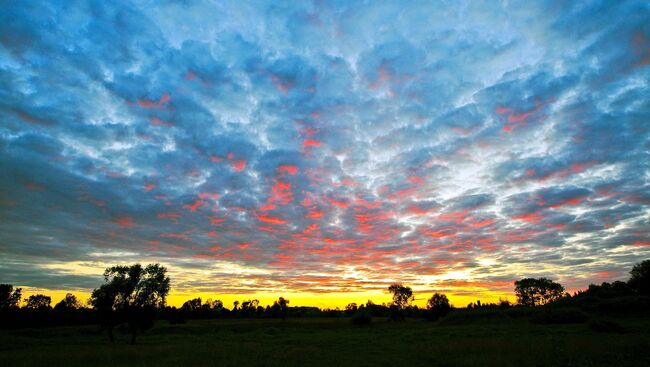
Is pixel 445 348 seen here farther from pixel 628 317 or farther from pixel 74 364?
pixel 628 317

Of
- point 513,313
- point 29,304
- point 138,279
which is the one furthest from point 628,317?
point 29,304

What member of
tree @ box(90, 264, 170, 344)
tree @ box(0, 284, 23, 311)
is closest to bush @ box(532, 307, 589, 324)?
tree @ box(90, 264, 170, 344)

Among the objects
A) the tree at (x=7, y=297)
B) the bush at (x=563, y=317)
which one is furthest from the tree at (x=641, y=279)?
the tree at (x=7, y=297)

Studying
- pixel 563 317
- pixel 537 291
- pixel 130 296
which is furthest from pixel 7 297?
pixel 537 291

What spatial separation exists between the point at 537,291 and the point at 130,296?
683 ft

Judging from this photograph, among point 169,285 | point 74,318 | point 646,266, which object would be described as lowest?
point 74,318

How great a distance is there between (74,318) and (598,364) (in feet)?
479

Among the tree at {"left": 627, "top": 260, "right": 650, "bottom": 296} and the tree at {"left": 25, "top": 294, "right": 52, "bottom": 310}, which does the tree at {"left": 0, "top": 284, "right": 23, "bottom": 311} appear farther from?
the tree at {"left": 627, "top": 260, "right": 650, "bottom": 296}

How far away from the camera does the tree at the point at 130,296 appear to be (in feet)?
203

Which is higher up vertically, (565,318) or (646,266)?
(646,266)

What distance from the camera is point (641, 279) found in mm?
96812

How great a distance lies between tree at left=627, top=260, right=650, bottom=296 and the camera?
9181cm

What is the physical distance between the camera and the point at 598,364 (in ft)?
82.9

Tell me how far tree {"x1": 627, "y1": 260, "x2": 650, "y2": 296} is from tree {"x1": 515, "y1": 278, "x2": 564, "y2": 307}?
94.1 meters
